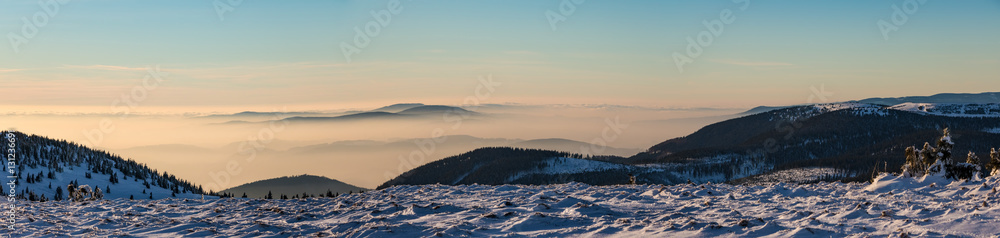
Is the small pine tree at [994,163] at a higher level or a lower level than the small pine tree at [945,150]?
lower

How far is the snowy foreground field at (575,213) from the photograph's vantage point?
20.5 m

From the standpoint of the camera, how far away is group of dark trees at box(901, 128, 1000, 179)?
36656 mm

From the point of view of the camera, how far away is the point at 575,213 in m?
24.2

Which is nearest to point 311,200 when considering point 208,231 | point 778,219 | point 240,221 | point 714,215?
point 240,221

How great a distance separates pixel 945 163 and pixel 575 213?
84.0 feet

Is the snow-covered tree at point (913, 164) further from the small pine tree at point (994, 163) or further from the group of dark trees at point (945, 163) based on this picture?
the small pine tree at point (994, 163)

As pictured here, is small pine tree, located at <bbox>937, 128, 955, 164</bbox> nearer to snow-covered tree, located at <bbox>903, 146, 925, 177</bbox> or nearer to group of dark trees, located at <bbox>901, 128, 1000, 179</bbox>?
group of dark trees, located at <bbox>901, 128, 1000, 179</bbox>

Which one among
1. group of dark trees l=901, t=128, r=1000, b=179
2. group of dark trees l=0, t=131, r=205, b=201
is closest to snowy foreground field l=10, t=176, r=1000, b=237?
group of dark trees l=901, t=128, r=1000, b=179

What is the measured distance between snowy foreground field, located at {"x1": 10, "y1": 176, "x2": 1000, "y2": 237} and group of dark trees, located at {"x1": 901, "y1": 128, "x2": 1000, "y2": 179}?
2992mm

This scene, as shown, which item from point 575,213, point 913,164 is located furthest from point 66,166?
point 913,164

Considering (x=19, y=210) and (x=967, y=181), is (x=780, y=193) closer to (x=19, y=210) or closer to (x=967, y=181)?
(x=967, y=181)

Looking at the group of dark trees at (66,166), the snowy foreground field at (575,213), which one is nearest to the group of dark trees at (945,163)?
the snowy foreground field at (575,213)

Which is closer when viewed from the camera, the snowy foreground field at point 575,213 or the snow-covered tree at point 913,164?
the snowy foreground field at point 575,213

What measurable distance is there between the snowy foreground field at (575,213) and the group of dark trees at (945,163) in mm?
2992
